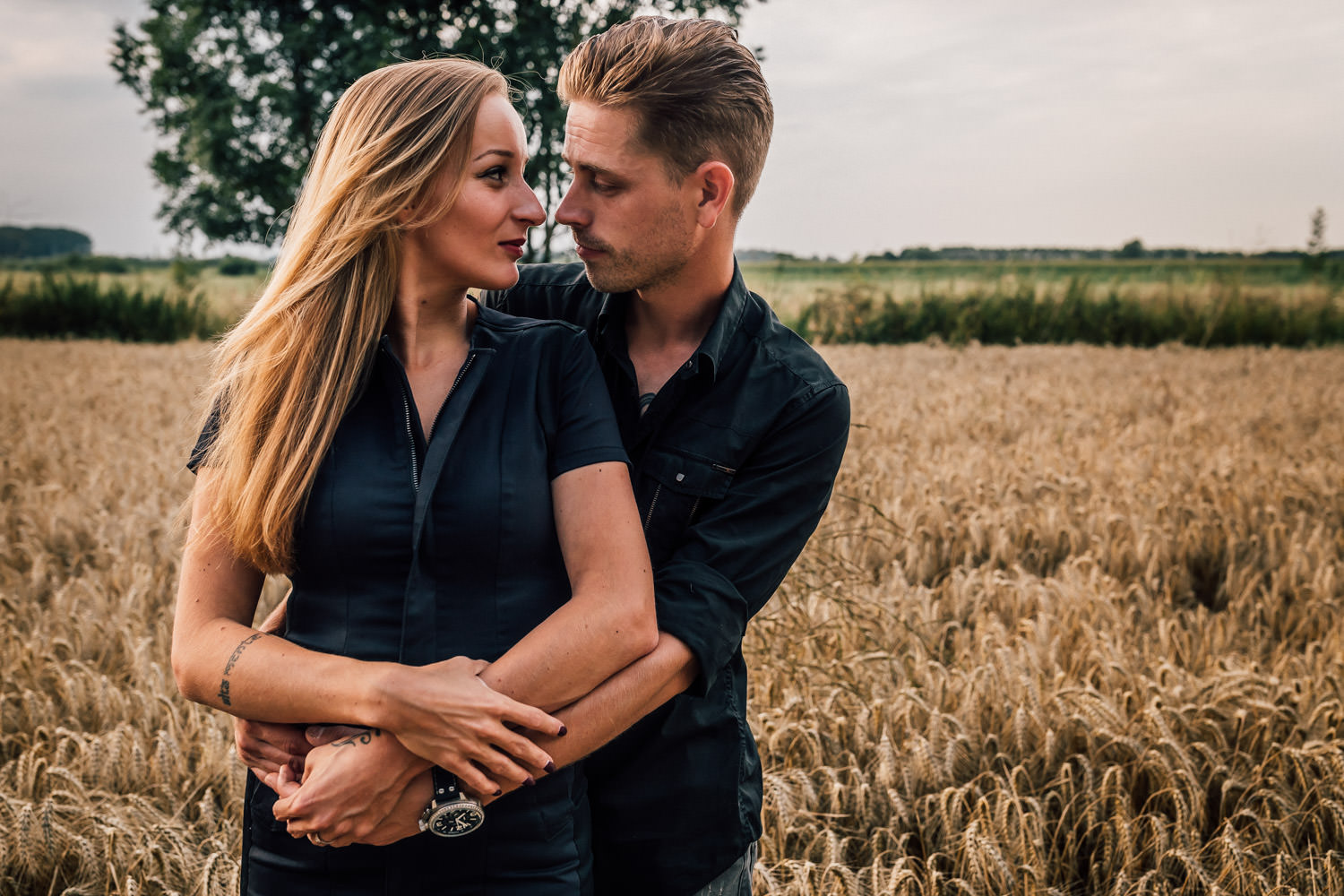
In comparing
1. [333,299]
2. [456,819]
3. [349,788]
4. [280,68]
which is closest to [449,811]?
[456,819]

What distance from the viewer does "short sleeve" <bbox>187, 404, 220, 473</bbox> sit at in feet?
5.79

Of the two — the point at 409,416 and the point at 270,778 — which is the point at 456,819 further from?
the point at 409,416

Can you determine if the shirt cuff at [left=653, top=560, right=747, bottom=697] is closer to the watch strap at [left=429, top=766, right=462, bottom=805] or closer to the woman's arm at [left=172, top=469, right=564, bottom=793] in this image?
the woman's arm at [left=172, top=469, right=564, bottom=793]

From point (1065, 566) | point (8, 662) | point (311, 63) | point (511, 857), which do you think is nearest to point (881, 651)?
point (1065, 566)

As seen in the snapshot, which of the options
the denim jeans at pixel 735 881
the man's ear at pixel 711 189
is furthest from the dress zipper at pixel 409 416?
the denim jeans at pixel 735 881

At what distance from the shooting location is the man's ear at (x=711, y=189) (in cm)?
200

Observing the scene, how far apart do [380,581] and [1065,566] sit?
3850 millimetres

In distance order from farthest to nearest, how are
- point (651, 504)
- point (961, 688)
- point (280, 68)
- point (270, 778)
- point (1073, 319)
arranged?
point (1073, 319), point (280, 68), point (961, 688), point (651, 504), point (270, 778)

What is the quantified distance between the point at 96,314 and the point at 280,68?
25.6 feet

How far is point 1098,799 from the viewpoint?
9.42 ft

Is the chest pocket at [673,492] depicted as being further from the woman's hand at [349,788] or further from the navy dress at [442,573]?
the woman's hand at [349,788]

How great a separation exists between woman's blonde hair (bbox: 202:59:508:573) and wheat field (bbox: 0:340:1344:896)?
137cm

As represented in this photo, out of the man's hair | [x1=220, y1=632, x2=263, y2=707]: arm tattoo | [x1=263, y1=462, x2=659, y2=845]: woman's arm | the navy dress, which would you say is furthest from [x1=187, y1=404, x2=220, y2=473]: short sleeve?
the man's hair

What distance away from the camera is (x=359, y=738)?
151 cm
